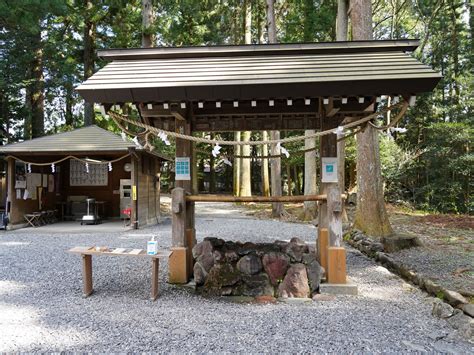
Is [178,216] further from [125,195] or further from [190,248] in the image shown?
[125,195]

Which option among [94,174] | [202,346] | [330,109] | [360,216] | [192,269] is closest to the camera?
[202,346]

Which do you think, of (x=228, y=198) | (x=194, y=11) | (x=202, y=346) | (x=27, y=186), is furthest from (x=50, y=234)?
(x=194, y=11)

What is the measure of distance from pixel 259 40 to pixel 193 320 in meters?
20.5

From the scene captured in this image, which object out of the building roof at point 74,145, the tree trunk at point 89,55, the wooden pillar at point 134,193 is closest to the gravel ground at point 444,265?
the wooden pillar at point 134,193

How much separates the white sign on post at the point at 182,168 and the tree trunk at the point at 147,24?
10801 millimetres

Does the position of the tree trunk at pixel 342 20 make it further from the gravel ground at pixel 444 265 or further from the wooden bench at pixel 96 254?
the wooden bench at pixel 96 254

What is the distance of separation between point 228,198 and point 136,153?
6695 millimetres

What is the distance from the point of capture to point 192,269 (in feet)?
17.0

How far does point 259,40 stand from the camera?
2141cm

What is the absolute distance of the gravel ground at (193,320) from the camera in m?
3.11

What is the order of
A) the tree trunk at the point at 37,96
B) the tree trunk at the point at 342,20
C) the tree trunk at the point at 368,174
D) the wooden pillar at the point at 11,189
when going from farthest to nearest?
the tree trunk at the point at 37,96, the tree trunk at the point at 342,20, the wooden pillar at the point at 11,189, the tree trunk at the point at 368,174

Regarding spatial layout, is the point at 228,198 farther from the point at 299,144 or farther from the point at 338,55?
the point at 299,144

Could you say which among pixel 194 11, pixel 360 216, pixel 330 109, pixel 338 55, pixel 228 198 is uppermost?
pixel 194 11

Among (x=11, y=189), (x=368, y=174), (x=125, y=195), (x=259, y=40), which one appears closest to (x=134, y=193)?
(x=125, y=195)
